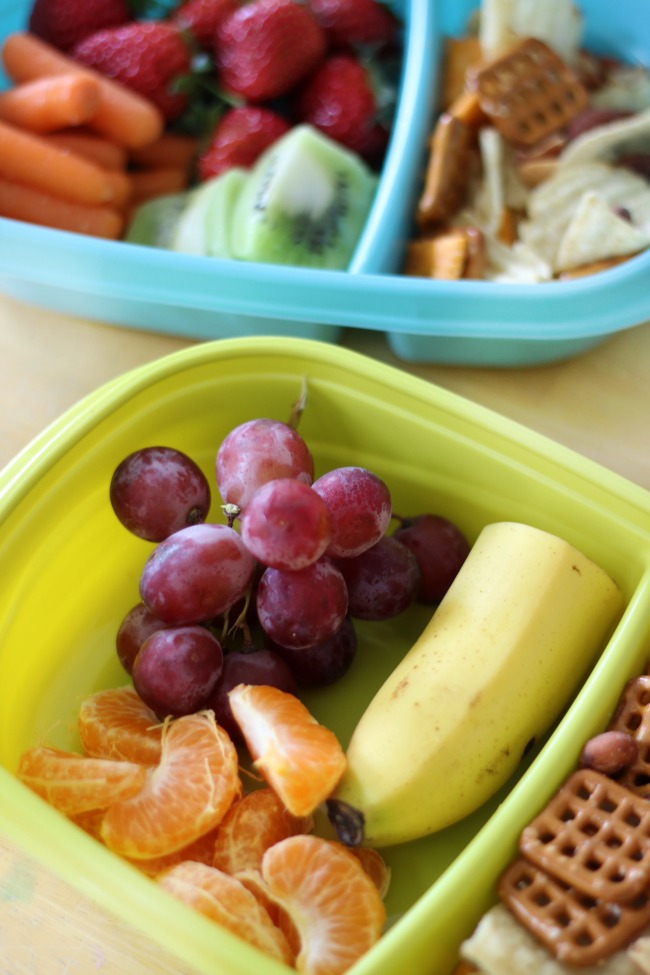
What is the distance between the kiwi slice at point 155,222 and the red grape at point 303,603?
0.60 meters

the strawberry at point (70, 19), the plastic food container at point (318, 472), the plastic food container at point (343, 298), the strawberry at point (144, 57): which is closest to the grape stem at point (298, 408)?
the plastic food container at point (318, 472)

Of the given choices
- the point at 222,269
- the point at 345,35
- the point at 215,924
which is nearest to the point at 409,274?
the point at 222,269

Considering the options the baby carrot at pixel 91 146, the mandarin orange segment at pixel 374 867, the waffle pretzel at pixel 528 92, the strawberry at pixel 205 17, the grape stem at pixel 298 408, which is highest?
the waffle pretzel at pixel 528 92

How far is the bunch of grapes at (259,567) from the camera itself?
2.24 feet

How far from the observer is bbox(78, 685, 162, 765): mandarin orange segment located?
70 centimetres

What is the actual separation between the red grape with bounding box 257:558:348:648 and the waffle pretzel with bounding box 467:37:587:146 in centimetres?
68

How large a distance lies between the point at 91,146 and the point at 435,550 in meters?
0.72

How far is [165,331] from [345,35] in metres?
0.53

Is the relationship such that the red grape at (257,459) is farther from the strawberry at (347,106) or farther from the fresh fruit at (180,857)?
the strawberry at (347,106)

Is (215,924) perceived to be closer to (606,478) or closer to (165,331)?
(606,478)

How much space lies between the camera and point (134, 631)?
2.48 feet

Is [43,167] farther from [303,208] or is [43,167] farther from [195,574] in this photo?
[195,574]

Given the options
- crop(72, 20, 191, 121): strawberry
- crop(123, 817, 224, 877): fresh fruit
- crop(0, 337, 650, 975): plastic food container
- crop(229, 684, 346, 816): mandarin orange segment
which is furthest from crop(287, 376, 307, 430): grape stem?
crop(72, 20, 191, 121): strawberry

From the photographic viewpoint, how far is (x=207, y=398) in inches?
33.4
